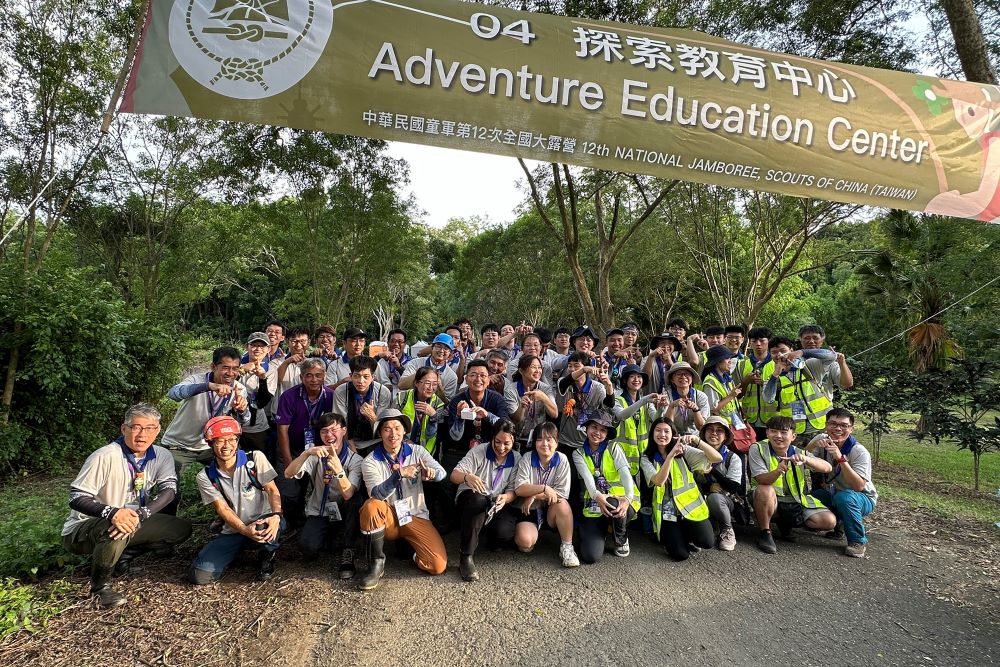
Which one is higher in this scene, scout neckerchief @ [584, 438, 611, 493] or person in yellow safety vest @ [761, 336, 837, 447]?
person in yellow safety vest @ [761, 336, 837, 447]

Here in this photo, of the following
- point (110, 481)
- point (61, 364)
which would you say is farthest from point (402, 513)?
point (61, 364)

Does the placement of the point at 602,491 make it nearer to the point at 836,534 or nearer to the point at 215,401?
the point at 836,534

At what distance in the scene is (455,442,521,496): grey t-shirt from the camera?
14.3 feet

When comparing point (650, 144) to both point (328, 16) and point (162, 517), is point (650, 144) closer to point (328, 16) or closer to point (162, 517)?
point (328, 16)

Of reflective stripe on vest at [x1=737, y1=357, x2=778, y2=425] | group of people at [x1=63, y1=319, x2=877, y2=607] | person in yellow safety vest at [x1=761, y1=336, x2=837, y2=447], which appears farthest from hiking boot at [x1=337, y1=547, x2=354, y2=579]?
person in yellow safety vest at [x1=761, y1=336, x2=837, y2=447]

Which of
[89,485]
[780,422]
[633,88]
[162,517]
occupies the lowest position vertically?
[162,517]

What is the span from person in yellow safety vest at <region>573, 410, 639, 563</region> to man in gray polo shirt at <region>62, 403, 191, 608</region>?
10.9 feet

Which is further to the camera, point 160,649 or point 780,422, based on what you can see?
point 780,422

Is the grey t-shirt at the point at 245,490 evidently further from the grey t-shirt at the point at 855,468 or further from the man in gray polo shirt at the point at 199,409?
the grey t-shirt at the point at 855,468

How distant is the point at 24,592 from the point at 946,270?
55.4ft

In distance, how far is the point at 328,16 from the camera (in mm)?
3768

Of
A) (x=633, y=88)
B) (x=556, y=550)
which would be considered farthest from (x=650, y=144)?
(x=556, y=550)

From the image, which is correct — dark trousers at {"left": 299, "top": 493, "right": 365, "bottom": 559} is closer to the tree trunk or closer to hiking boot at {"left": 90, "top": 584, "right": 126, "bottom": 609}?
hiking boot at {"left": 90, "top": 584, "right": 126, "bottom": 609}

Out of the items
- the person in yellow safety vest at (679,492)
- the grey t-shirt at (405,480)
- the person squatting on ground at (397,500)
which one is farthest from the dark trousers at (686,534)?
the grey t-shirt at (405,480)
